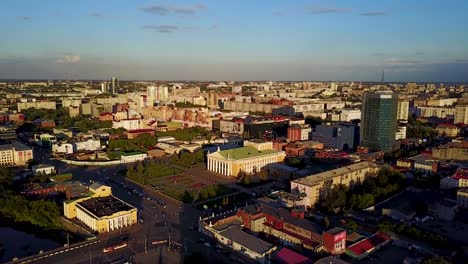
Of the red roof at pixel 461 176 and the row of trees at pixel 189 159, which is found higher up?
the red roof at pixel 461 176

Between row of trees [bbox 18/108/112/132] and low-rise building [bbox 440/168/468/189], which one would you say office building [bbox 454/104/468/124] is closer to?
low-rise building [bbox 440/168/468/189]

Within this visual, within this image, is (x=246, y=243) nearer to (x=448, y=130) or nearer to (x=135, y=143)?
(x=135, y=143)

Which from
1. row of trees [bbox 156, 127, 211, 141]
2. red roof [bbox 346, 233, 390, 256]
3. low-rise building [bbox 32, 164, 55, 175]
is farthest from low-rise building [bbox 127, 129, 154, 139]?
red roof [bbox 346, 233, 390, 256]

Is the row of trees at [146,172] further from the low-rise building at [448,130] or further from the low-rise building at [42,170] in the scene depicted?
the low-rise building at [448,130]

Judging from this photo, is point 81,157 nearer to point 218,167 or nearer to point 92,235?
point 218,167

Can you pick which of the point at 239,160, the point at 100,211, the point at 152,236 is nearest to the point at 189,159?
the point at 239,160

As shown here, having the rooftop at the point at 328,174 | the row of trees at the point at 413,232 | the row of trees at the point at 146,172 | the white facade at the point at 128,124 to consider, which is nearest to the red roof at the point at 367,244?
the row of trees at the point at 413,232
